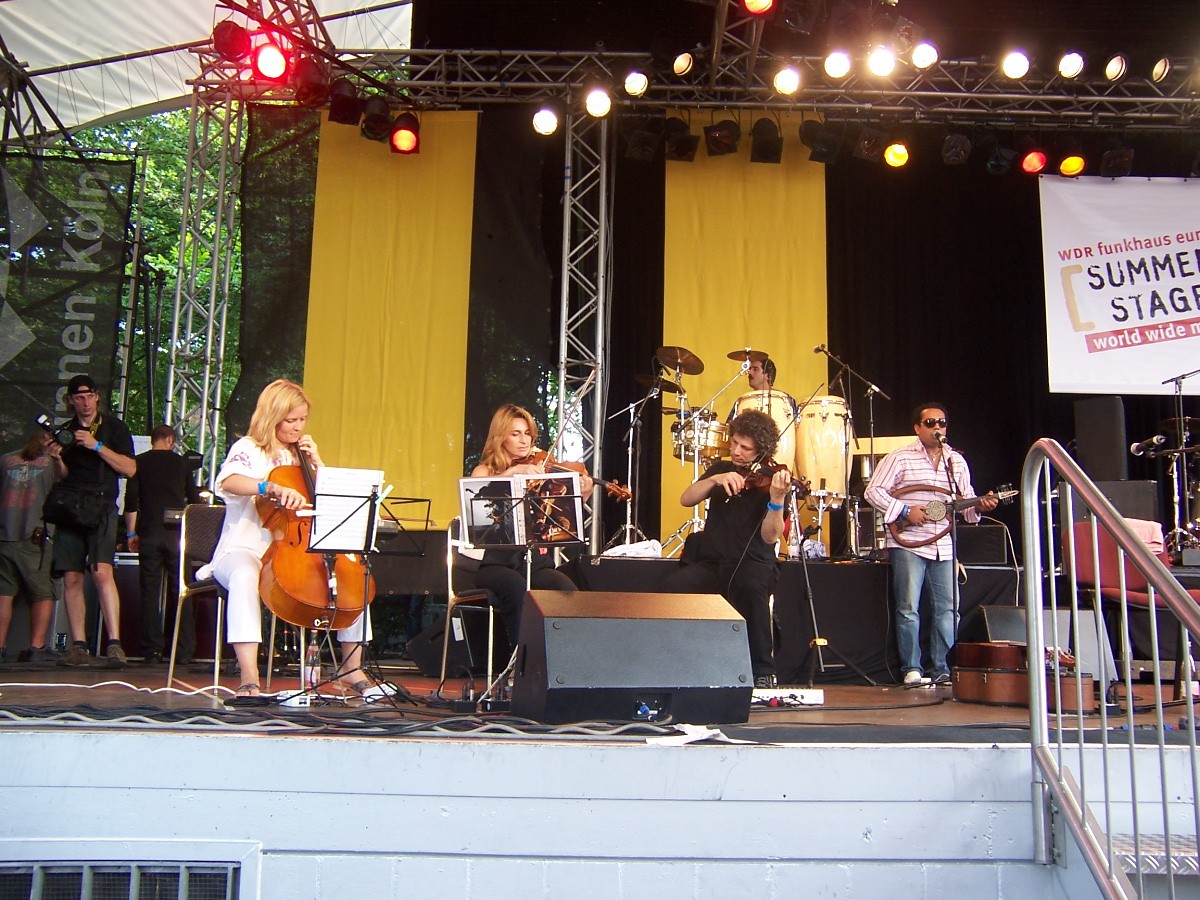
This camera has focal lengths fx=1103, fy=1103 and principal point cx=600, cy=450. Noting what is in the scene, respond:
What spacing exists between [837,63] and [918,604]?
14.6 ft

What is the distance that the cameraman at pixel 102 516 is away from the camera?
7.07m

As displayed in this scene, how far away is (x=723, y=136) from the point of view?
9.64m

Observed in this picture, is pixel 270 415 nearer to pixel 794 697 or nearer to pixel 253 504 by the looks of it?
pixel 253 504

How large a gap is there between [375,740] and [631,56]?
24.1 ft

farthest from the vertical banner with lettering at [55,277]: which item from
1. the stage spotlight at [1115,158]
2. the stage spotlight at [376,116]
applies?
the stage spotlight at [1115,158]

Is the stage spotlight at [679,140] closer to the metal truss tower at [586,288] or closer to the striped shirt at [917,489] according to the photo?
A: the metal truss tower at [586,288]

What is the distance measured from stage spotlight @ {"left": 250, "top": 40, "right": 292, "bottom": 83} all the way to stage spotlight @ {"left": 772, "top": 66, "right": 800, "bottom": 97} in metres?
3.90

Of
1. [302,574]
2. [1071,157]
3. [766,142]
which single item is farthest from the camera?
[766,142]

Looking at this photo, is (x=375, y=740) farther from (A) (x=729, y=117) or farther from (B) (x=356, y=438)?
(A) (x=729, y=117)

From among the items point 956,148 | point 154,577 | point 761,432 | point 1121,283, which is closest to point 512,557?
point 761,432

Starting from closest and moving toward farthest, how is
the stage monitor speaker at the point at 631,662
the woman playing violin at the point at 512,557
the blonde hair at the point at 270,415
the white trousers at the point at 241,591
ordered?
the stage monitor speaker at the point at 631,662
the white trousers at the point at 241,591
the blonde hair at the point at 270,415
the woman playing violin at the point at 512,557

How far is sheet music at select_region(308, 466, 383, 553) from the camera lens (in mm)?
4156

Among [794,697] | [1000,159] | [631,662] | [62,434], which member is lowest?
[794,697]

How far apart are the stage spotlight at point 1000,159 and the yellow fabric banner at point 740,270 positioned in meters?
1.45
